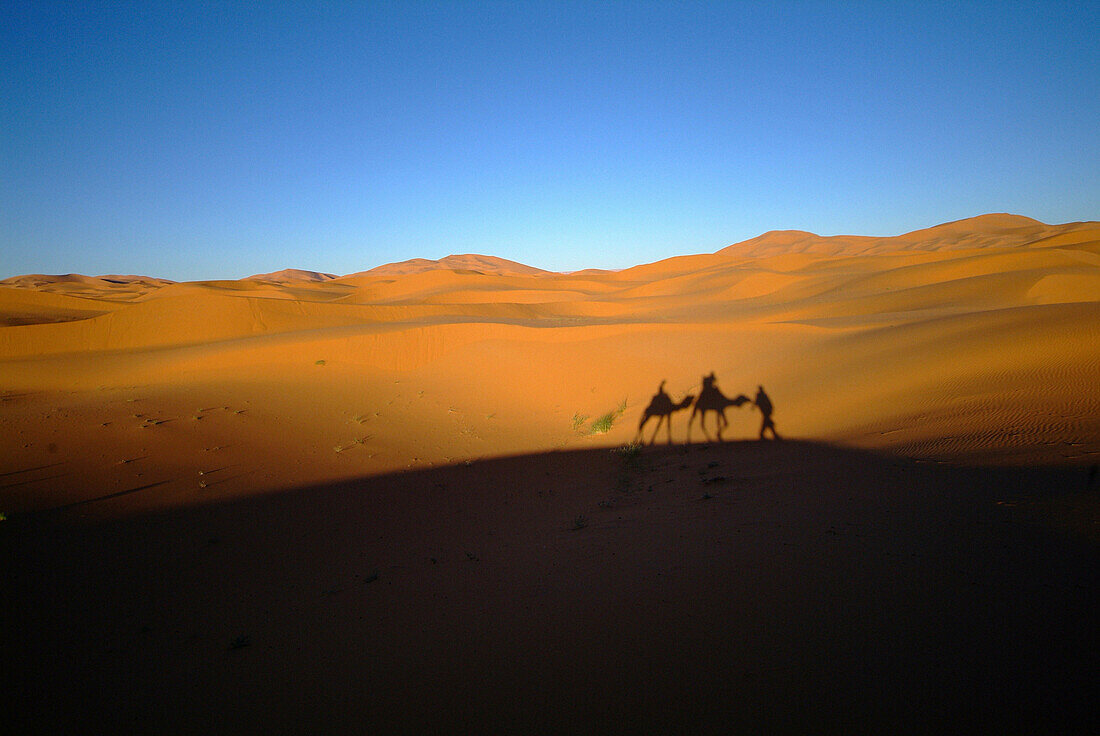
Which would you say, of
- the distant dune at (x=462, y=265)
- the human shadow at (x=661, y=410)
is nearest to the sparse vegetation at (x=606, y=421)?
the human shadow at (x=661, y=410)

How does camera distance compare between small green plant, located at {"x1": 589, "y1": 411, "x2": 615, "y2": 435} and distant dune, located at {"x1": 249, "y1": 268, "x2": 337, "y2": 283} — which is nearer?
small green plant, located at {"x1": 589, "y1": 411, "x2": 615, "y2": 435}

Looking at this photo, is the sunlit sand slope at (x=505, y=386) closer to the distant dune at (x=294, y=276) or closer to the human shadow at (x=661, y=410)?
the human shadow at (x=661, y=410)

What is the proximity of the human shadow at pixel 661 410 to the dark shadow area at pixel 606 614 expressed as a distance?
3.52 metres

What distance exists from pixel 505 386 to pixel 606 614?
35.9 ft

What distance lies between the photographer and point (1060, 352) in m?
6.88

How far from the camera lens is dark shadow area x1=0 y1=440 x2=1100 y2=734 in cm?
238

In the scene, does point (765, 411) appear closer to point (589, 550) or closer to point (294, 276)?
point (589, 550)

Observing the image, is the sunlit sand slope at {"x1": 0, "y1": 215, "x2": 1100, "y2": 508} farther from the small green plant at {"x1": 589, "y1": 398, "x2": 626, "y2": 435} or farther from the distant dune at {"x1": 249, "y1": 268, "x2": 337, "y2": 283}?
the distant dune at {"x1": 249, "y1": 268, "x2": 337, "y2": 283}

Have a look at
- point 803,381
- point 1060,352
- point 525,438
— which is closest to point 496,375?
point 525,438

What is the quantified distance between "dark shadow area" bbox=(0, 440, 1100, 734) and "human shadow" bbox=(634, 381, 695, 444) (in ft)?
11.6

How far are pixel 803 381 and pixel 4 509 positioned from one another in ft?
37.4

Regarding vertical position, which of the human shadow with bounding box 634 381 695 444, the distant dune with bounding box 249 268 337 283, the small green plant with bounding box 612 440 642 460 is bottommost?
the small green plant with bounding box 612 440 642 460

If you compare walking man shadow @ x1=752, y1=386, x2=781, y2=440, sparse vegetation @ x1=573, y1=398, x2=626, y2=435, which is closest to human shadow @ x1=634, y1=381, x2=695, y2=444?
sparse vegetation @ x1=573, y1=398, x2=626, y2=435

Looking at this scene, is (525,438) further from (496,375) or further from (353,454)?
(496,375)
